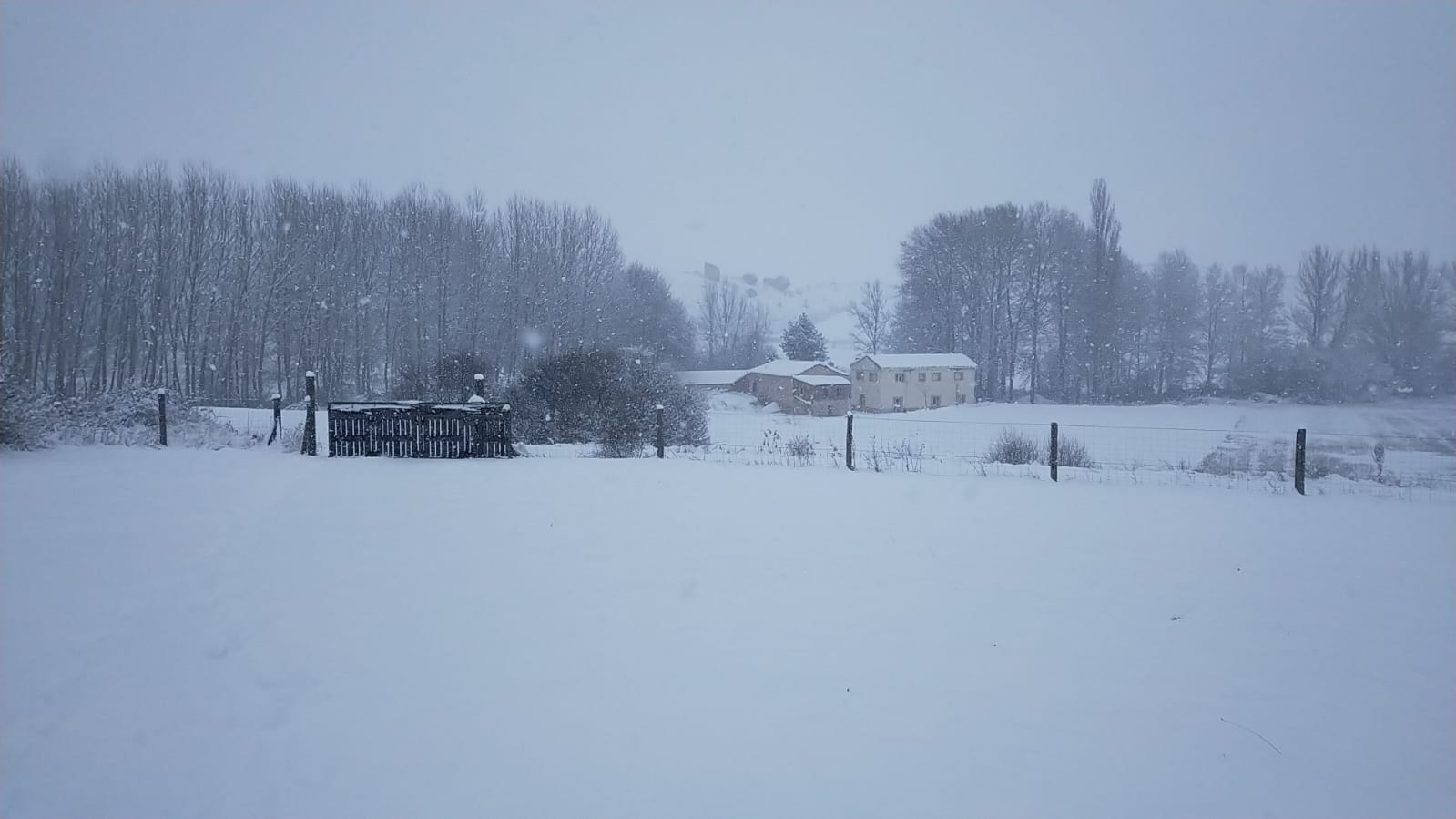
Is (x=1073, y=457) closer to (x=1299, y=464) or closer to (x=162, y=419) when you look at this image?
(x=1299, y=464)

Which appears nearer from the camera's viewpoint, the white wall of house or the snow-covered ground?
the snow-covered ground

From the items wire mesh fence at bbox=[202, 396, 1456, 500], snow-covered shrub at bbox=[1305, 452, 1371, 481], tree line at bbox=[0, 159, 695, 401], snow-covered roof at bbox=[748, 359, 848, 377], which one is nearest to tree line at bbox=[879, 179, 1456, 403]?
snow-covered roof at bbox=[748, 359, 848, 377]

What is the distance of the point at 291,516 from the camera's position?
7516mm

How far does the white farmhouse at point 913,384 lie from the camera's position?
4712 cm

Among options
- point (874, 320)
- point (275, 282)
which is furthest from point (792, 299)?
point (275, 282)

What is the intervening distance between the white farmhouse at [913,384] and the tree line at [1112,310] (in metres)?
5.81

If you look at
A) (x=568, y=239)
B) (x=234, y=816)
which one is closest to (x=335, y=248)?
(x=568, y=239)

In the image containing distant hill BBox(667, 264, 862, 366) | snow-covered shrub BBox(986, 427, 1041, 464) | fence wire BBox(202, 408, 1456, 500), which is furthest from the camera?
distant hill BBox(667, 264, 862, 366)

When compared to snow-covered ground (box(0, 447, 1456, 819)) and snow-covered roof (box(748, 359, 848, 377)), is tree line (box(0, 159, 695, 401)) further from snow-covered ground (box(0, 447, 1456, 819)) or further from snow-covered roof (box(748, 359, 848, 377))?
snow-covered ground (box(0, 447, 1456, 819))

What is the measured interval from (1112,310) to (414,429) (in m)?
49.6

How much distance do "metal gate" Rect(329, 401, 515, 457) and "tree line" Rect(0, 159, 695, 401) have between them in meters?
18.1

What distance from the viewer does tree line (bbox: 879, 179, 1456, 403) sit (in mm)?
47938

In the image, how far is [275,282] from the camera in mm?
41094

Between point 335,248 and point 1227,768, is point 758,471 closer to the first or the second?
point 1227,768
